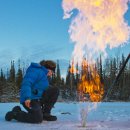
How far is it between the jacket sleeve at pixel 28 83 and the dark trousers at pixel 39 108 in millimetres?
305

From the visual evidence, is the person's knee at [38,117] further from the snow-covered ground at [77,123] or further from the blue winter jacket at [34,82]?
the blue winter jacket at [34,82]

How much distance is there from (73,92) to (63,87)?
18.5ft

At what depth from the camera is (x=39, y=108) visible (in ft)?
25.2

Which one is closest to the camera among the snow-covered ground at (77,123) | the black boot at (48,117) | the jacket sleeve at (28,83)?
the snow-covered ground at (77,123)

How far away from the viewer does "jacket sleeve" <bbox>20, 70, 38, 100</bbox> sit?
7391 mm

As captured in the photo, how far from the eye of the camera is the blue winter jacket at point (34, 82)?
7484 mm

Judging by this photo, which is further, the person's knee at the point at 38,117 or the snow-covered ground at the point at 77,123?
the person's knee at the point at 38,117

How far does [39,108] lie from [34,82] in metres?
0.47

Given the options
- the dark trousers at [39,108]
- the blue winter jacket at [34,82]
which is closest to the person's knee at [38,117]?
the dark trousers at [39,108]

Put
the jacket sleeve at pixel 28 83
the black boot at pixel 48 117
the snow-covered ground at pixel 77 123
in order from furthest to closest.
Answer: the black boot at pixel 48 117, the jacket sleeve at pixel 28 83, the snow-covered ground at pixel 77 123

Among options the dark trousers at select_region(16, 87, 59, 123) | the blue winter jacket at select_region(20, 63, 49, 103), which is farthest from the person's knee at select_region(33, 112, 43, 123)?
the blue winter jacket at select_region(20, 63, 49, 103)

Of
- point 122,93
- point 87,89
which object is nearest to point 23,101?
point 87,89

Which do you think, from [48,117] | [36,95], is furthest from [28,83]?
[48,117]

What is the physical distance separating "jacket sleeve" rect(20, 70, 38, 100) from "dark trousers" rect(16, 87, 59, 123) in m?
0.30
